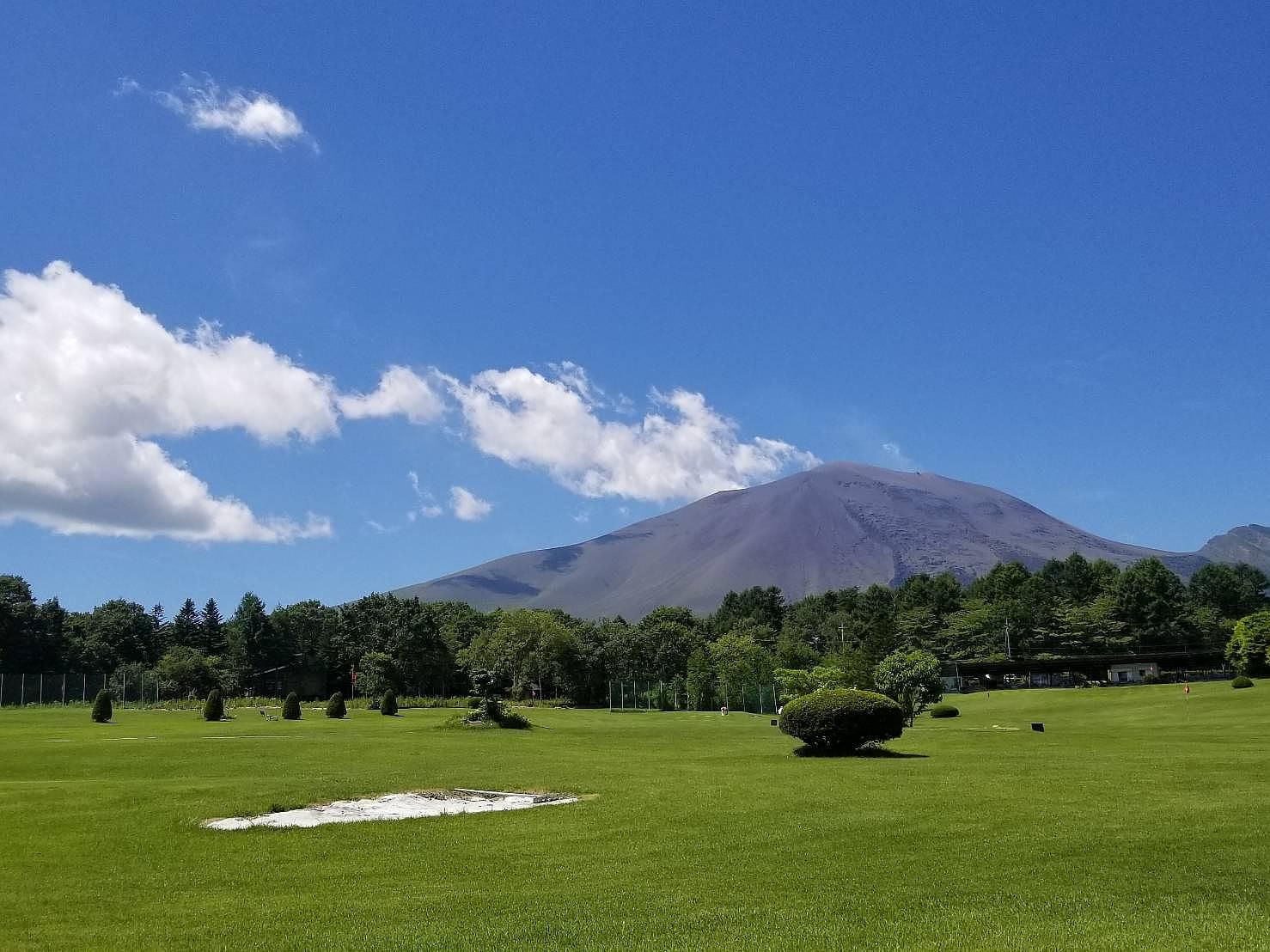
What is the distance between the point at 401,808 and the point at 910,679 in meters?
48.7

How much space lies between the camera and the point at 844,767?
2686 centimetres

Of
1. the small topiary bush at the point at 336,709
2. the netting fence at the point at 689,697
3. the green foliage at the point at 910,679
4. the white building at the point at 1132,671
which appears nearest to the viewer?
the green foliage at the point at 910,679

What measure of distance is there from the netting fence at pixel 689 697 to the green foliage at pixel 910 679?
24.0m

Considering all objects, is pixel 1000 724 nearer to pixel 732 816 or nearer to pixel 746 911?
pixel 732 816

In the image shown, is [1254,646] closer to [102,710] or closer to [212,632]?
[102,710]

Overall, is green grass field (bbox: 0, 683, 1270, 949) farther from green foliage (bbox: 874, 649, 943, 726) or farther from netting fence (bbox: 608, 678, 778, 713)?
netting fence (bbox: 608, 678, 778, 713)

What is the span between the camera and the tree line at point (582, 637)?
11456cm

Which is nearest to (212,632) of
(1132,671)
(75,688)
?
(75,688)

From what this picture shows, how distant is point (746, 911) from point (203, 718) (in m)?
60.0

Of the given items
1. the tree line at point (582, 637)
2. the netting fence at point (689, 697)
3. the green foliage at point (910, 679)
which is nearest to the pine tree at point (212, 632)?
the tree line at point (582, 637)

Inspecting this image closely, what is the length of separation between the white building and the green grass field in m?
92.4

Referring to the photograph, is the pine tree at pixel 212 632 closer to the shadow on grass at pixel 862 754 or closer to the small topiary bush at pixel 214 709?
the small topiary bush at pixel 214 709

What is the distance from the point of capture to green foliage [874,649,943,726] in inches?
2456

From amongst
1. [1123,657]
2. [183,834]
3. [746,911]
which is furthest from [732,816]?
[1123,657]
